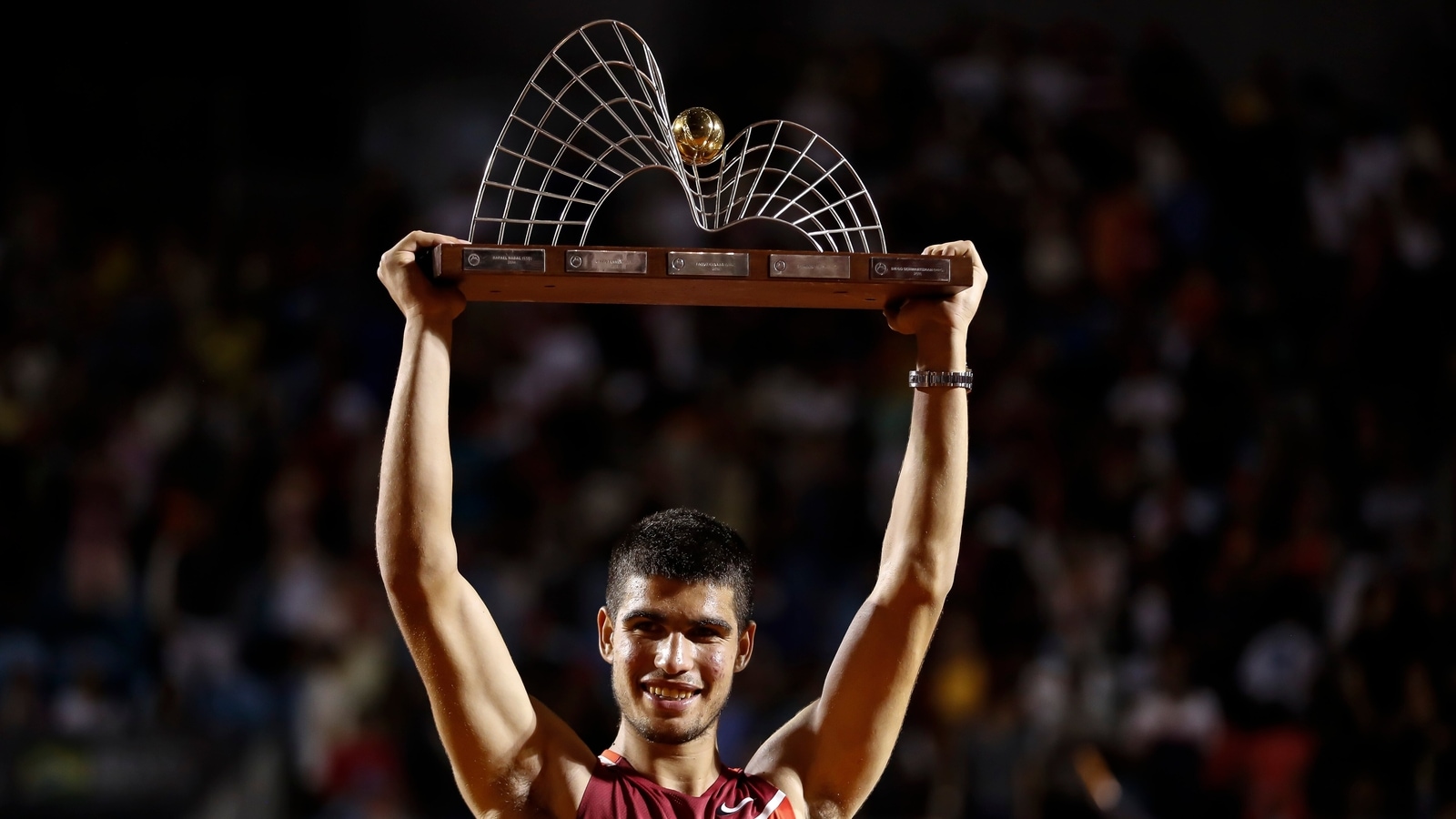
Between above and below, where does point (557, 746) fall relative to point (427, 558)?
below

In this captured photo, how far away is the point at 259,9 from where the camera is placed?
8758 mm

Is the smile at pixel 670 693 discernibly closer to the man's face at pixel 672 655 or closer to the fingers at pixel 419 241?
the man's face at pixel 672 655

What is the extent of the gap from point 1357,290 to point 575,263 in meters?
6.26

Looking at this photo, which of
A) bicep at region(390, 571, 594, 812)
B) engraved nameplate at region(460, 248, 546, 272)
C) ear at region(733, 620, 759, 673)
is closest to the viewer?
engraved nameplate at region(460, 248, 546, 272)

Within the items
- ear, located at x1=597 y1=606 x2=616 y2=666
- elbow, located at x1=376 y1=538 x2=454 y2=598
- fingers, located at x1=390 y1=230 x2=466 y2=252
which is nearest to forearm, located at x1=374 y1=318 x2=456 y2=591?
elbow, located at x1=376 y1=538 x2=454 y2=598

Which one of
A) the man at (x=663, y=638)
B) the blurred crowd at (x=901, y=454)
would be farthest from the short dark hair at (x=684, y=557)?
the blurred crowd at (x=901, y=454)

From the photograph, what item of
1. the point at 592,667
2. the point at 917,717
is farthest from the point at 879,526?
the point at 592,667

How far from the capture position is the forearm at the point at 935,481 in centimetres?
336

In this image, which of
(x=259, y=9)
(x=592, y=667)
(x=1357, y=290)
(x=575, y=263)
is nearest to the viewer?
(x=575, y=263)

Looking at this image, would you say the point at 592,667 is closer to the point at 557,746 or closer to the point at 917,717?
the point at 917,717

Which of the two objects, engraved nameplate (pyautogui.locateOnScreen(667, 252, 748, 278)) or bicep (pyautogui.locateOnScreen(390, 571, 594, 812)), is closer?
engraved nameplate (pyautogui.locateOnScreen(667, 252, 748, 278))

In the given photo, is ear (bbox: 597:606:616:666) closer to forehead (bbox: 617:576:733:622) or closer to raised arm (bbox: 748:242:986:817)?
forehead (bbox: 617:576:733:622)

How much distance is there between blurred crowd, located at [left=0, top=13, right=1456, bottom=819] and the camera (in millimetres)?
6840

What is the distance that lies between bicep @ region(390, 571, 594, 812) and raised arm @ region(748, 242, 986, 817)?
0.56 m
